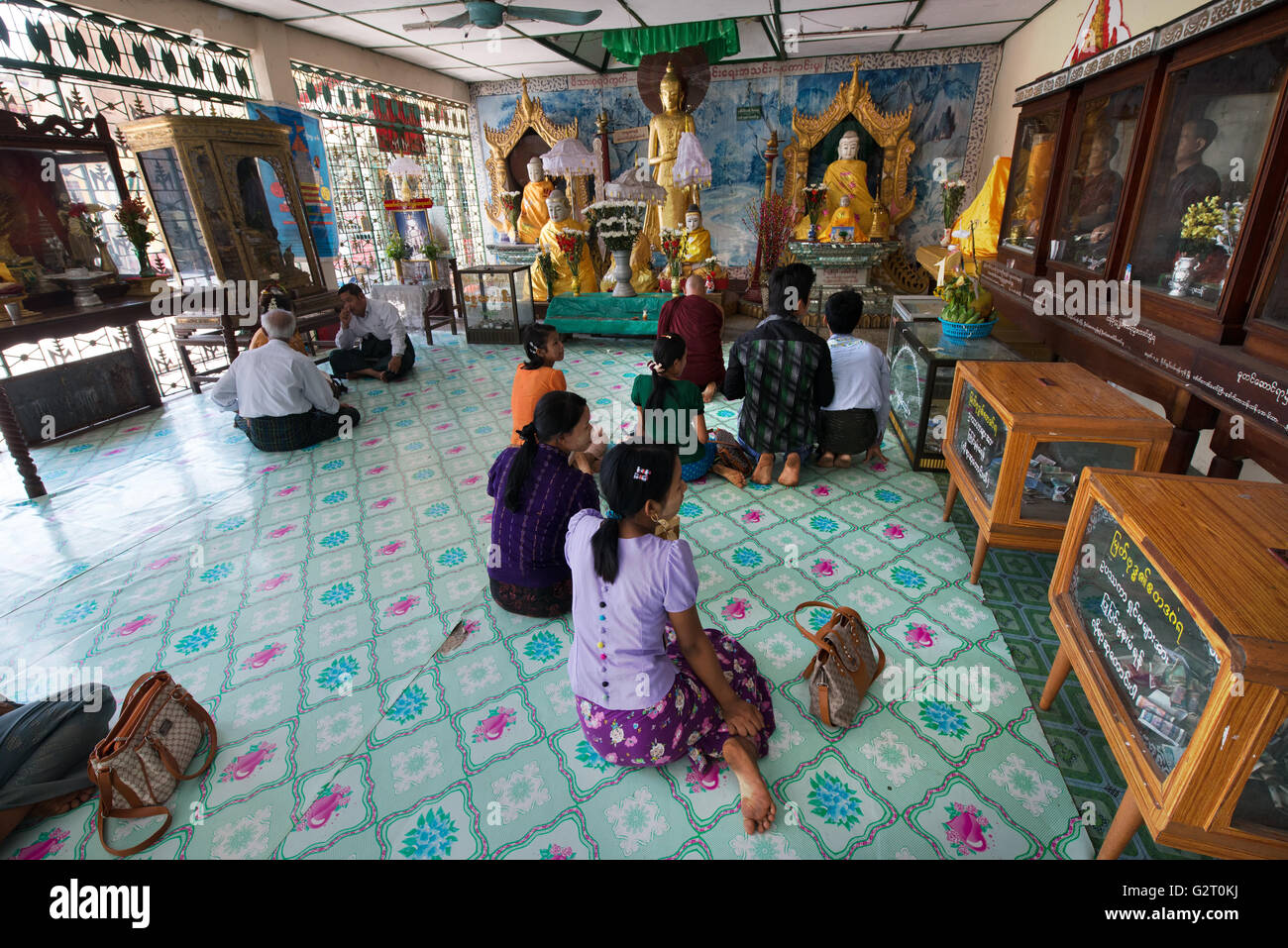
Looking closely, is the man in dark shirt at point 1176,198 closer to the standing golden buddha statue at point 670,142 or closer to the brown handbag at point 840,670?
the brown handbag at point 840,670

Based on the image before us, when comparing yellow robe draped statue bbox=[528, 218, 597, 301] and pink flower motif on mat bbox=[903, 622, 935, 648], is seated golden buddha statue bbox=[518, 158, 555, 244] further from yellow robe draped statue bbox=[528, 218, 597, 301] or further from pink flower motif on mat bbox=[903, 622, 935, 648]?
pink flower motif on mat bbox=[903, 622, 935, 648]

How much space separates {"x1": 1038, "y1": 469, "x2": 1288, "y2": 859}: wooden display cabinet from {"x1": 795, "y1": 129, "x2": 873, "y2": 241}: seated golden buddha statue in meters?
8.59

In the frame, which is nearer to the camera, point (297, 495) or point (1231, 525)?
point (1231, 525)

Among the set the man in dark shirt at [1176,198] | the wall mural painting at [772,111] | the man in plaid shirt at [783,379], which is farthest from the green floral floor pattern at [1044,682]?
the wall mural painting at [772,111]

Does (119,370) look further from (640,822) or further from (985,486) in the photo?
(985,486)

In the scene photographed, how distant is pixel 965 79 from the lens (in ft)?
30.0

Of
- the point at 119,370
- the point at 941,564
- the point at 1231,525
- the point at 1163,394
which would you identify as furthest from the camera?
the point at 119,370

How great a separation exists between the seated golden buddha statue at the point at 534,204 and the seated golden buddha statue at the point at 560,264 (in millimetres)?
1567

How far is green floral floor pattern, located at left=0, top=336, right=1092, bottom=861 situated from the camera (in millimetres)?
1993

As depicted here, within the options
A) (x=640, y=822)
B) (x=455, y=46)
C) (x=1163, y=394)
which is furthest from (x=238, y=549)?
(x=455, y=46)

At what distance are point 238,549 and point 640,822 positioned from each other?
10.1 ft

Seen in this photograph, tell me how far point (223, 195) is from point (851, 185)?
8494 millimetres

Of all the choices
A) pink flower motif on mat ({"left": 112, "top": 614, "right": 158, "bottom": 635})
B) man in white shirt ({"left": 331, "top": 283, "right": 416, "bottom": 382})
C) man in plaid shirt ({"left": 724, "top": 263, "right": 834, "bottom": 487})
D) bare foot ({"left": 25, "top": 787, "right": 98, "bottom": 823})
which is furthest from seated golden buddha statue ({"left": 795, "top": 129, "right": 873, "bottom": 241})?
bare foot ({"left": 25, "top": 787, "right": 98, "bottom": 823})

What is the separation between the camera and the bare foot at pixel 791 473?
4.18m
